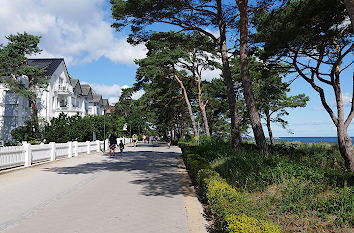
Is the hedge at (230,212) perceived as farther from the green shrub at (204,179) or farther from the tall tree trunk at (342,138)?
the tall tree trunk at (342,138)

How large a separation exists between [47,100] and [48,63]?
5.93m

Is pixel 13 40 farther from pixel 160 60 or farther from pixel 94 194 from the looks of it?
pixel 94 194

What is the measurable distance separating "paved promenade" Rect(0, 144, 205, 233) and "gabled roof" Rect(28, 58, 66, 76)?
32.6m

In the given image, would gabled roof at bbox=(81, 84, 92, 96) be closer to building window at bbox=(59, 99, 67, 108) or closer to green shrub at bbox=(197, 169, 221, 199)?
building window at bbox=(59, 99, 67, 108)

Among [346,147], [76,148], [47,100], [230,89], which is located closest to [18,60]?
[47,100]

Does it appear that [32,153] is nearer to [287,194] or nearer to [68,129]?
[68,129]

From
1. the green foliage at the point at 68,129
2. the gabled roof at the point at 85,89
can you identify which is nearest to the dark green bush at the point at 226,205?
the green foliage at the point at 68,129

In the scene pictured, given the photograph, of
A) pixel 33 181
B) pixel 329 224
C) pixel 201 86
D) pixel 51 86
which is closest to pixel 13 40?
pixel 51 86

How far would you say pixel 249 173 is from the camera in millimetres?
7812

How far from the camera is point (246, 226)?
368 cm

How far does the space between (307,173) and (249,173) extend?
4.63 feet

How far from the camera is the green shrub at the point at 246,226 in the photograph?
3646 mm

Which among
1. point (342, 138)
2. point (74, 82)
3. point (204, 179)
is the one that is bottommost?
point (204, 179)

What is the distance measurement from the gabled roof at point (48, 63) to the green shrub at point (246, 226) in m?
40.3
